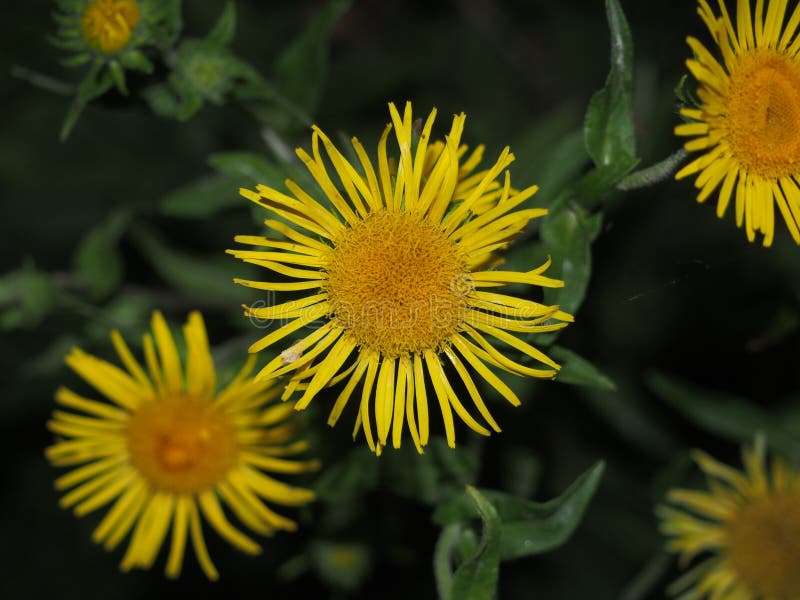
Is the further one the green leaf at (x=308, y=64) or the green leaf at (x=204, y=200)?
the green leaf at (x=204, y=200)

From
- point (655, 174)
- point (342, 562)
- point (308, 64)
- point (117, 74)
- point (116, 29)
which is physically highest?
point (308, 64)

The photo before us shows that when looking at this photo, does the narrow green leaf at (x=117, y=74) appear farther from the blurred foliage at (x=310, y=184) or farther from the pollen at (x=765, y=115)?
the pollen at (x=765, y=115)

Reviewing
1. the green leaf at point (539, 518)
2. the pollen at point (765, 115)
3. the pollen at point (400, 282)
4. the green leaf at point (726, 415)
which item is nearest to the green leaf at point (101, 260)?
the pollen at point (400, 282)

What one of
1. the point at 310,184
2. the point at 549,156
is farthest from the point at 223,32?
the point at 549,156

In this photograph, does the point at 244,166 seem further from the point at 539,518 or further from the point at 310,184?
the point at 539,518

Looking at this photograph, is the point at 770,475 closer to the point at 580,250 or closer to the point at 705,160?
the point at 580,250

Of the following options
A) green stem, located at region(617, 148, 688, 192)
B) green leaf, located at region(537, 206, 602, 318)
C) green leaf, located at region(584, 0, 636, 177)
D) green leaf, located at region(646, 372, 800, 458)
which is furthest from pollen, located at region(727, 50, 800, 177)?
green leaf, located at region(646, 372, 800, 458)
